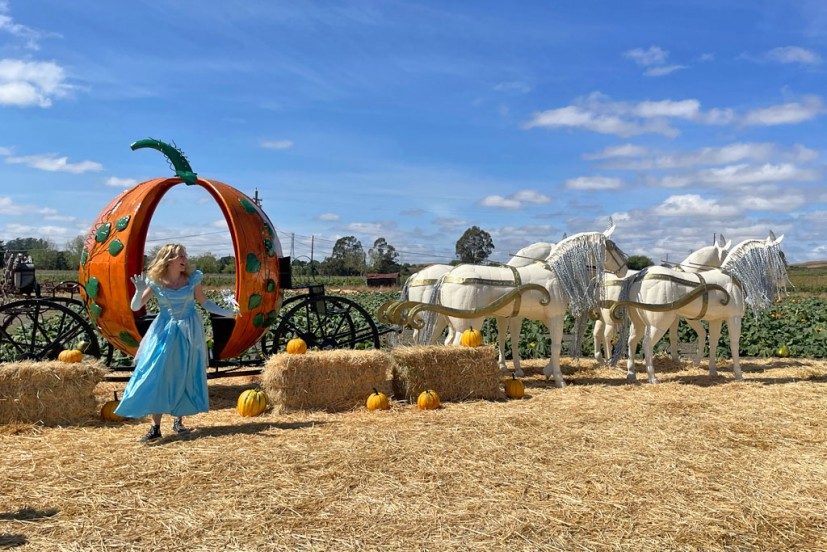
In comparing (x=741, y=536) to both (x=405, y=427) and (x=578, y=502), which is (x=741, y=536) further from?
(x=405, y=427)

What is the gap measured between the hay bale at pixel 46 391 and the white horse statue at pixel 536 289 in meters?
3.68

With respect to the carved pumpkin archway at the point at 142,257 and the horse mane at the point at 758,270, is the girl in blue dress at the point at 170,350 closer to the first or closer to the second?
the carved pumpkin archway at the point at 142,257

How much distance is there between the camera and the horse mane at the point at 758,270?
8820 millimetres

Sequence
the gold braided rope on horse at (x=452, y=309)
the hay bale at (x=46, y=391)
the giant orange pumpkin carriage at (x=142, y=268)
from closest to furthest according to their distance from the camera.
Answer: the hay bale at (x=46, y=391) < the giant orange pumpkin carriage at (x=142, y=268) < the gold braided rope on horse at (x=452, y=309)

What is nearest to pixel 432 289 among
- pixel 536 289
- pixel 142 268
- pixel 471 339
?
pixel 471 339

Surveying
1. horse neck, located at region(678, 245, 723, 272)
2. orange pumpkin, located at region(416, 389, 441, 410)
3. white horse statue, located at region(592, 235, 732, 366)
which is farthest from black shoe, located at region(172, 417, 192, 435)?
horse neck, located at region(678, 245, 723, 272)

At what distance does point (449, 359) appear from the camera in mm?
7254

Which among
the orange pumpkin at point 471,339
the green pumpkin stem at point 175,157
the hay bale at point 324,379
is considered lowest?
the hay bale at point 324,379

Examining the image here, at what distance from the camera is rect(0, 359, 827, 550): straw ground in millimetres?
3475

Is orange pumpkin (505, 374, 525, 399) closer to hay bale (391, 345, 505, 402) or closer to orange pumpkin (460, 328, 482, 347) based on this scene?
hay bale (391, 345, 505, 402)

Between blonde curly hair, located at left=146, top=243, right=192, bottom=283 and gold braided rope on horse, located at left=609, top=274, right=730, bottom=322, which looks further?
gold braided rope on horse, located at left=609, top=274, right=730, bottom=322

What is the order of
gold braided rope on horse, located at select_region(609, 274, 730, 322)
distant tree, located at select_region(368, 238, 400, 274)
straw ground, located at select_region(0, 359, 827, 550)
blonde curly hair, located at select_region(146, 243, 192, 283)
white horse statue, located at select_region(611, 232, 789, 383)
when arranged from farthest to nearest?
distant tree, located at select_region(368, 238, 400, 274) < white horse statue, located at select_region(611, 232, 789, 383) < gold braided rope on horse, located at select_region(609, 274, 730, 322) < blonde curly hair, located at select_region(146, 243, 192, 283) < straw ground, located at select_region(0, 359, 827, 550)

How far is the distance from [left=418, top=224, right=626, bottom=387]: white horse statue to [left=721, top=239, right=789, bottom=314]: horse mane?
1972 mm

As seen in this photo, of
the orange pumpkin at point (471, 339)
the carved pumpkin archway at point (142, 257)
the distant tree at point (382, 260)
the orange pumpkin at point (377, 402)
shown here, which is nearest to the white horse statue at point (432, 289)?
the orange pumpkin at point (471, 339)
